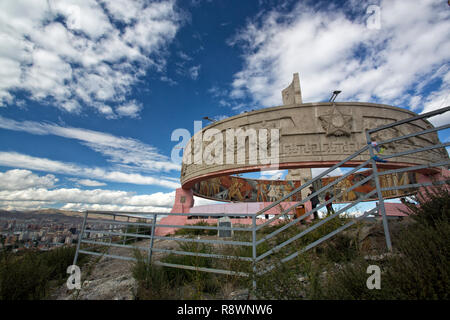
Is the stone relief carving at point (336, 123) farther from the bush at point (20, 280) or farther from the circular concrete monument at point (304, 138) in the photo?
the bush at point (20, 280)

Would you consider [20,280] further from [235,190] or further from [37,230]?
[235,190]

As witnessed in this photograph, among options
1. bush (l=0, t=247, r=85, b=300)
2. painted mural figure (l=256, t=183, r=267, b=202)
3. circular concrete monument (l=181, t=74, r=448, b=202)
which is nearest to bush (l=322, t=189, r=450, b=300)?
bush (l=0, t=247, r=85, b=300)

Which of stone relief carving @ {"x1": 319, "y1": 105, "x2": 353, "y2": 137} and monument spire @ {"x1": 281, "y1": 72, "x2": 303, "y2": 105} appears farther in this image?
monument spire @ {"x1": 281, "y1": 72, "x2": 303, "y2": 105}

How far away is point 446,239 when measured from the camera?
204 centimetres

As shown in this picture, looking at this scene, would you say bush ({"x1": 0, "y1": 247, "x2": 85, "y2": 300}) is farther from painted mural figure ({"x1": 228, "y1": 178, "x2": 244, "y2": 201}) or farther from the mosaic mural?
painted mural figure ({"x1": 228, "y1": 178, "x2": 244, "y2": 201})

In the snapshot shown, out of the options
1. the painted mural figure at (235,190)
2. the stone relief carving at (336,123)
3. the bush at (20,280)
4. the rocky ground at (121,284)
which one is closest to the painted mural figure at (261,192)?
the painted mural figure at (235,190)

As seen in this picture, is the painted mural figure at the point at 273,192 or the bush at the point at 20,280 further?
the painted mural figure at the point at 273,192

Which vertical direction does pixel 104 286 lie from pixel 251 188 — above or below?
below

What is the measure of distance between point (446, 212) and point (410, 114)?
1201cm

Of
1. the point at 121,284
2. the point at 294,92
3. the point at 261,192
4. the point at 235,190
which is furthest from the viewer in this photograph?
the point at 261,192

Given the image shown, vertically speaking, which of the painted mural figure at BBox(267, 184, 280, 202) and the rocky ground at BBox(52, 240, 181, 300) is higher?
the painted mural figure at BBox(267, 184, 280, 202)

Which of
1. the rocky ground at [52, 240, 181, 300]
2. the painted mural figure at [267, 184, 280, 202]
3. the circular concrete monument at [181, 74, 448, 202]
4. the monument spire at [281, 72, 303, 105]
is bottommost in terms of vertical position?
the rocky ground at [52, 240, 181, 300]

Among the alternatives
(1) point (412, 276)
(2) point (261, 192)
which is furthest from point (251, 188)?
(1) point (412, 276)
